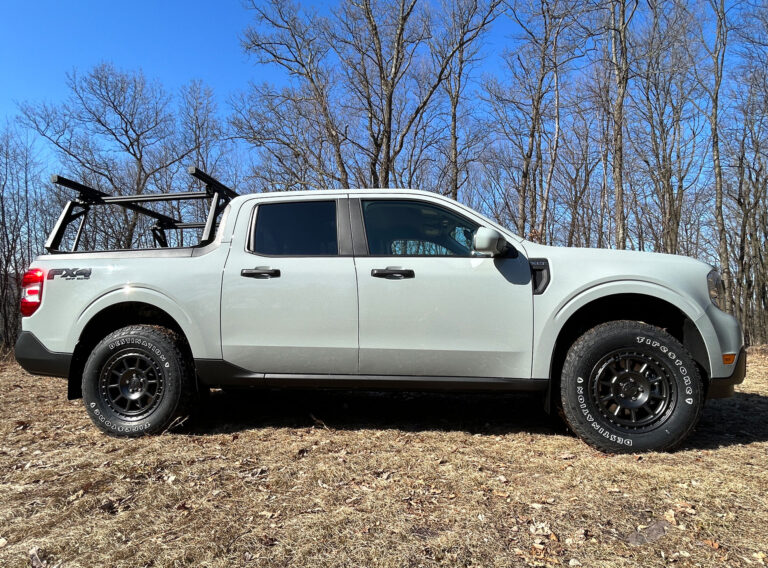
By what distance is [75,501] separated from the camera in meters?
2.49

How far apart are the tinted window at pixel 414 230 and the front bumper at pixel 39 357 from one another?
2.64 meters

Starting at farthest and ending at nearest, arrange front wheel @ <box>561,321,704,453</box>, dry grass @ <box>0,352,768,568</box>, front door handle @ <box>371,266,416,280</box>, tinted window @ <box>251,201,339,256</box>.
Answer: tinted window @ <box>251,201,339,256</box> < front door handle @ <box>371,266,416,280</box> < front wheel @ <box>561,321,704,453</box> < dry grass @ <box>0,352,768,568</box>

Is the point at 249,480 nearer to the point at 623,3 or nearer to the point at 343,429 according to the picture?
the point at 343,429

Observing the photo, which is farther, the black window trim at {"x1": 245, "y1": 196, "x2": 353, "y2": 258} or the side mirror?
the black window trim at {"x1": 245, "y1": 196, "x2": 353, "y2": 258}

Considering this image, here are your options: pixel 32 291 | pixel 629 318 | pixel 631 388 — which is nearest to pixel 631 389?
pixel 631 388

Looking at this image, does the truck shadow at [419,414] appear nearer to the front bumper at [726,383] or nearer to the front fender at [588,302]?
the front bumper at [726,383]

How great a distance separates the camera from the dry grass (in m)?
2.00

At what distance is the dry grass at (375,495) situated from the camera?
2004mm

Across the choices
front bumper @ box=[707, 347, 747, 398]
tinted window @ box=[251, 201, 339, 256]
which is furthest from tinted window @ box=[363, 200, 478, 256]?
front bumper @ box=[707, 347, 747, 398]

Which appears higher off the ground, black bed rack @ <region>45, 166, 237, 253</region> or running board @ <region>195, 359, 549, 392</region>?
black bed rack @ <region>45, 166, 237, 253</region>

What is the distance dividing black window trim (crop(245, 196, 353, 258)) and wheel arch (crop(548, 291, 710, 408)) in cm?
171

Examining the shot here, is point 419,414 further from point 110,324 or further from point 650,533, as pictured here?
point 110,324

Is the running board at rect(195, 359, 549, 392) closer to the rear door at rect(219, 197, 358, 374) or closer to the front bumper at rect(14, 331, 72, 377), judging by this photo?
the rear door at rect(219, 197, 358, 374)

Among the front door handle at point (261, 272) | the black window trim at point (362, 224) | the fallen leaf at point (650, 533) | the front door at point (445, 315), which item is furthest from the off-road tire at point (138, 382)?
the fallen leaf at point (650, 533)
